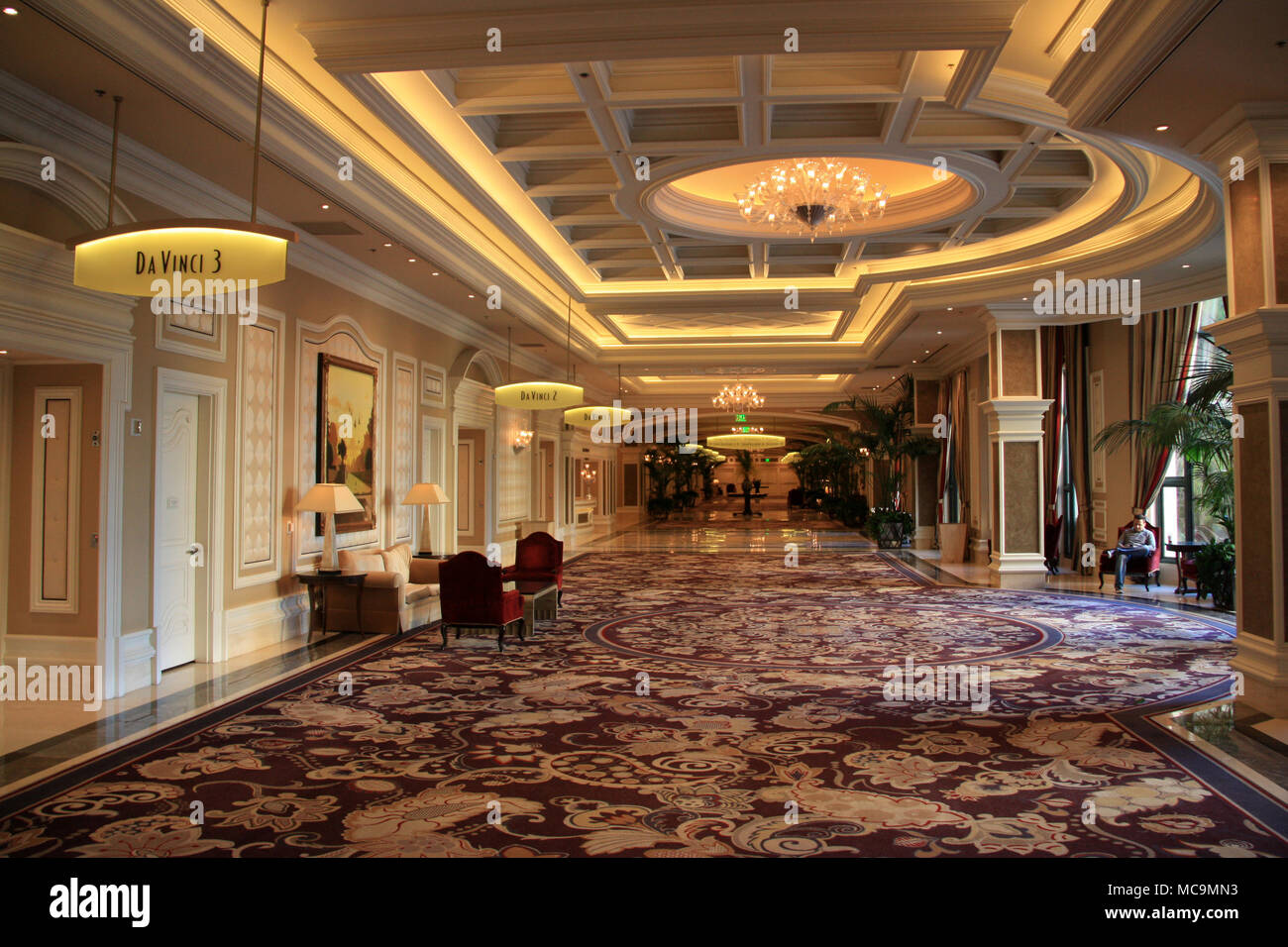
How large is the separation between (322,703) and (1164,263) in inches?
346

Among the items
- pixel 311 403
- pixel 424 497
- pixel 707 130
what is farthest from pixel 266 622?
pixel 707 130

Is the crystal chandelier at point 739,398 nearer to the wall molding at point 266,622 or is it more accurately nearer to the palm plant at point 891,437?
the palm plant at point 891,437

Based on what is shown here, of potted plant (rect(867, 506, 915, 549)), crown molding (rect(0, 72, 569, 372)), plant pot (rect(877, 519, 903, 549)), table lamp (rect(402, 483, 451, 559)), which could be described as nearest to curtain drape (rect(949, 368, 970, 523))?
potted plant (rect(867, 506, 915, 549))

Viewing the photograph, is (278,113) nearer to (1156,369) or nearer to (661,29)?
(661,29)

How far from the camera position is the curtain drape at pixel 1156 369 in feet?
35.2

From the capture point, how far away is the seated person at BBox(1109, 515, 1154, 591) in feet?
34.9

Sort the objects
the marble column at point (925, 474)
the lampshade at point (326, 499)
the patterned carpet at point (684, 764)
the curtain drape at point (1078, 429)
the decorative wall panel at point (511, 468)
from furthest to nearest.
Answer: the marble column at point (925, 474) → the decorative wall panel at point (511, 468) → the curtain drape at point (1078, 429) → the lampshade at point (326, 499) → the patterned carpet at point (684, 764)

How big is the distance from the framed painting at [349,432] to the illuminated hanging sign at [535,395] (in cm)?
190

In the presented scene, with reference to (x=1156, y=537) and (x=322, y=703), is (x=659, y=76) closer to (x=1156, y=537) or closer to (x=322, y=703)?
(x=322, y=703)

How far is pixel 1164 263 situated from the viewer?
8977 mm

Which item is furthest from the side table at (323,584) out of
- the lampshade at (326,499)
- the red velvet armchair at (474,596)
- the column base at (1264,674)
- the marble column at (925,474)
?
the marble column at (925,474)

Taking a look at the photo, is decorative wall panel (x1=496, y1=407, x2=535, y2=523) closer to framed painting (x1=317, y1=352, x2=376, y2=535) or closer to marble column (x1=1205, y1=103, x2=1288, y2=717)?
framed painting (x1=317, y1=352, x2=376, y2=535)

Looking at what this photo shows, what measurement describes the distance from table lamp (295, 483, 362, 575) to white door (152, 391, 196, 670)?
108cm
